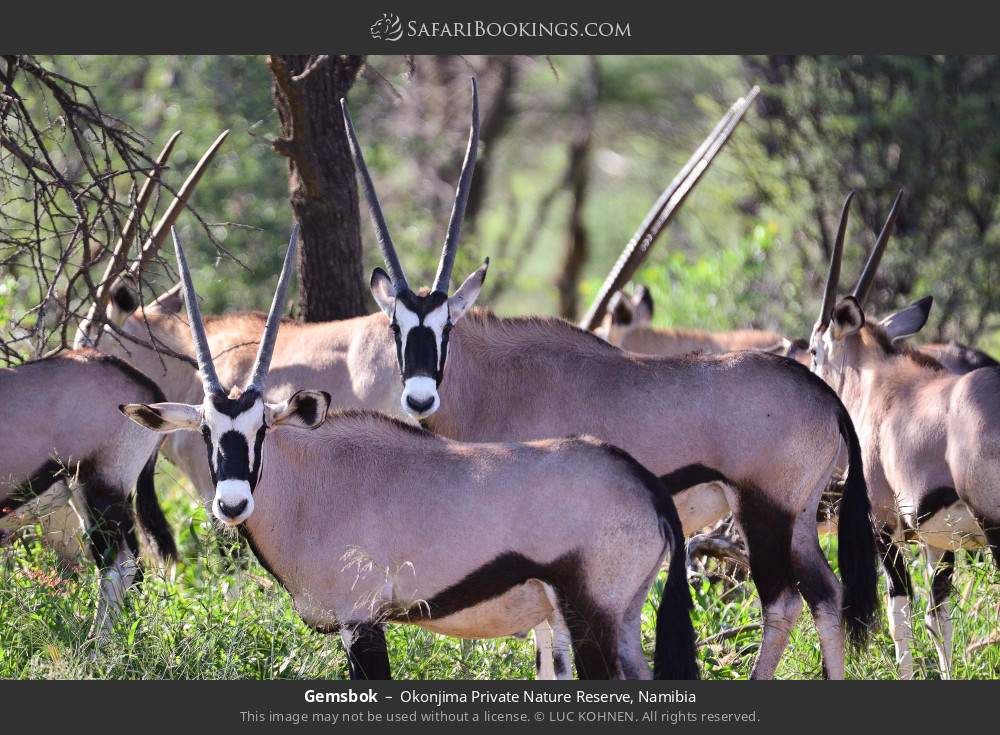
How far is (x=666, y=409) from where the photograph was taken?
5957 mm

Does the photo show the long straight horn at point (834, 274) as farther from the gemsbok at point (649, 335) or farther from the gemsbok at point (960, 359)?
the gemsbok at point (649, 335)

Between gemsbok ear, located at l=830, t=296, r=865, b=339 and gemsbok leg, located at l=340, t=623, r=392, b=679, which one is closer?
gemsbok leg, located at l=340, t=623, r=392, b=679

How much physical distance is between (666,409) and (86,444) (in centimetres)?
267

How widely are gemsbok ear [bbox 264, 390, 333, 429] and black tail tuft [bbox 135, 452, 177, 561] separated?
5.35 ft

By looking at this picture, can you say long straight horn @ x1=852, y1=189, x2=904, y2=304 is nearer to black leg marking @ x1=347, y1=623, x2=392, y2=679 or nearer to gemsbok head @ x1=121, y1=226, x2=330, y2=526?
gemsbok head @ x1=121, y1=226, x2=330, y2=526

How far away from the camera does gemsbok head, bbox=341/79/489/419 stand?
5.95 metres

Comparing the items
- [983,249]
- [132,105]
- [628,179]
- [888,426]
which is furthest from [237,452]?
[628,179]

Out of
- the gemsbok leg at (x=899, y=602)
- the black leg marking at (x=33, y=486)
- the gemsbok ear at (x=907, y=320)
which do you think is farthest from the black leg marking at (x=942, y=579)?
the black leg marking at (x=33, y=486)

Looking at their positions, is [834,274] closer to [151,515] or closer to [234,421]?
[234,421]

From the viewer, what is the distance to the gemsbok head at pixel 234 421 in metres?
4.86

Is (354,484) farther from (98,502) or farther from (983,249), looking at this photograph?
(983,249)

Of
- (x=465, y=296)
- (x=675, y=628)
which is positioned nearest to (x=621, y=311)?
(x=465, y=296)

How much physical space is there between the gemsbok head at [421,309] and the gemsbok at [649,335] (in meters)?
3.06

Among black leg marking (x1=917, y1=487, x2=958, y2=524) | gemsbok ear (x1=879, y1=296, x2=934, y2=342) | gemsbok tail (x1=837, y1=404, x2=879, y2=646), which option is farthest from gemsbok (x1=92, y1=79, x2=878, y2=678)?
gemsbok ear (x1=879, y1=296, x2=934, y2=342)
